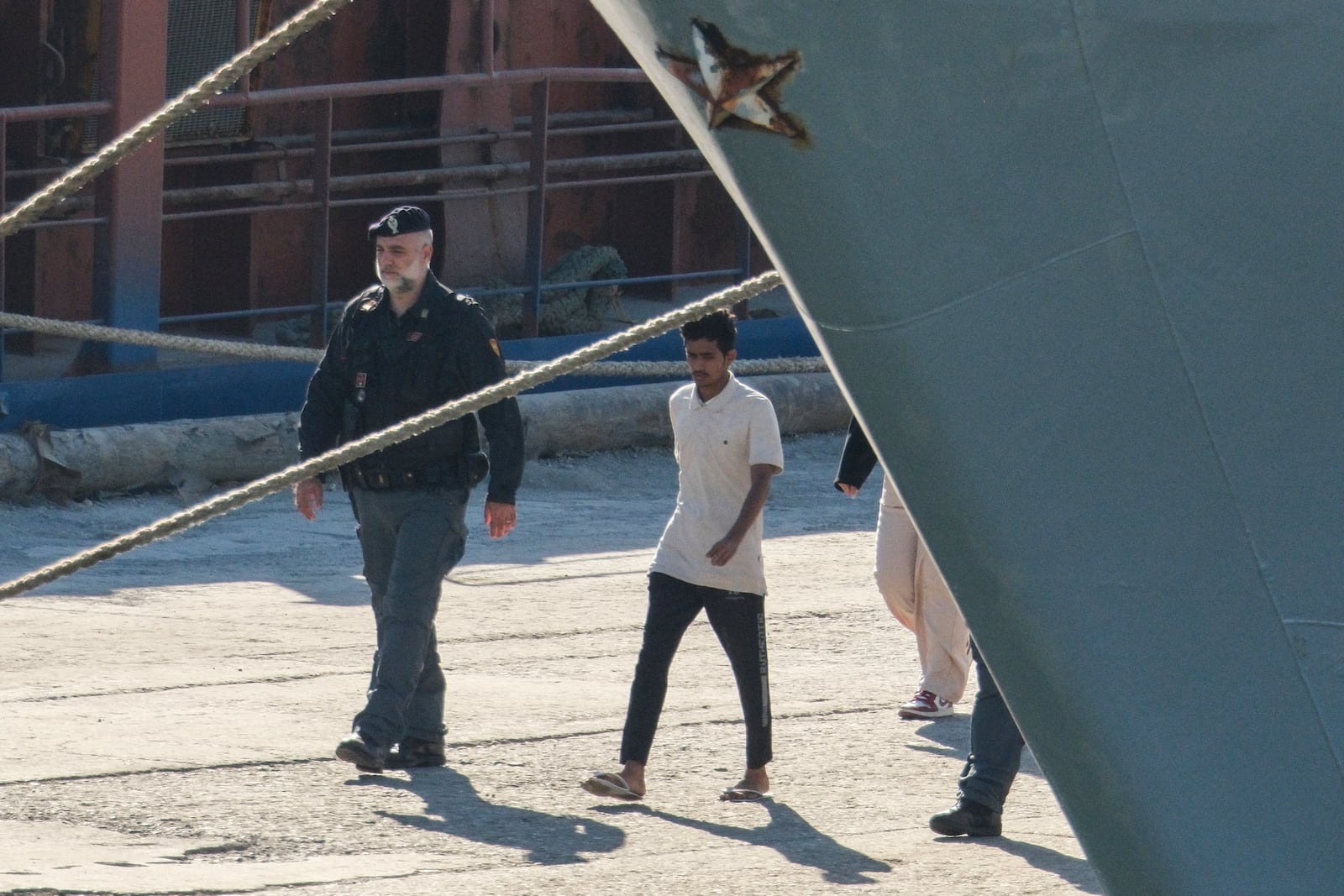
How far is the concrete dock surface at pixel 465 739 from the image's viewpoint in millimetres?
6031

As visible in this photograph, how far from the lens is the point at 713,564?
262 inches

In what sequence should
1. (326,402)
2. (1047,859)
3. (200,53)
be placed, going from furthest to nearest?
(200,53), (326,402), (1047,859)

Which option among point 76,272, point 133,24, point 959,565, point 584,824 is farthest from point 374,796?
point 76,272

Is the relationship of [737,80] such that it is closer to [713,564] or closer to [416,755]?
Result: [713,564]

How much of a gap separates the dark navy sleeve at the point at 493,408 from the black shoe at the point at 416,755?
2.58 feet

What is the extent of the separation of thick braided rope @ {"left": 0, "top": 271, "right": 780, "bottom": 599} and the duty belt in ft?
8.07

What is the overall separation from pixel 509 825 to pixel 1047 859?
1.49 metres

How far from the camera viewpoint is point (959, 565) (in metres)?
3.68

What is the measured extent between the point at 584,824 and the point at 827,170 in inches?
135

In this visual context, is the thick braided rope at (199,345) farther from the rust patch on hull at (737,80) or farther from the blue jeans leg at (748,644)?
the rust patch on hull at (737,80)

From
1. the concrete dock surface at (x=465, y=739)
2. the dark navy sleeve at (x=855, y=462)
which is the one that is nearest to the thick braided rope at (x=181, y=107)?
the concrete dock surface at (x=465, y=739)

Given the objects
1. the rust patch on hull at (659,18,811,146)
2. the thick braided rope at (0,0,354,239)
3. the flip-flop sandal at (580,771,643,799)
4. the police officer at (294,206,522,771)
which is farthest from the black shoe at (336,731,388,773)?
the rust patch on hull at (659,18,811,146)

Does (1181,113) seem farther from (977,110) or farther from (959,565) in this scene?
(959,565)

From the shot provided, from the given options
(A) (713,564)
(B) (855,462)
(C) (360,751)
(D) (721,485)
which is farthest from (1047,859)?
(C) (360,751)
